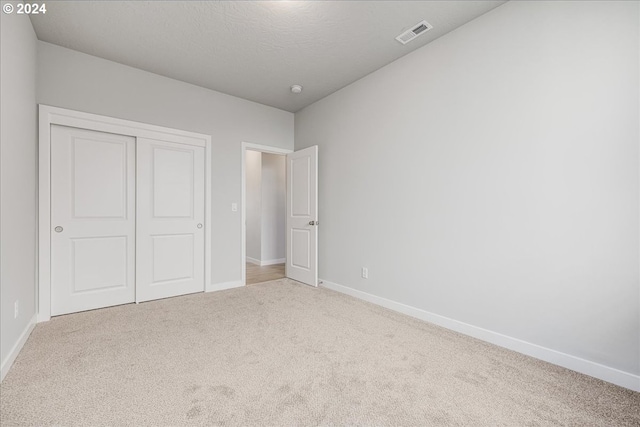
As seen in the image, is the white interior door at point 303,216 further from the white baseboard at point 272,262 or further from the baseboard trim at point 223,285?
the white baseboard at point 272,262

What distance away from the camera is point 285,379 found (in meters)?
1.72

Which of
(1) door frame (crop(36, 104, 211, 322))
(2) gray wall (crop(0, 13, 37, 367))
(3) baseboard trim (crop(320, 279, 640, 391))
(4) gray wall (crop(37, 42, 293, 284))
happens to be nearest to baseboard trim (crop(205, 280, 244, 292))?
(4) gray wall (crop(37, 42, 293, 284))

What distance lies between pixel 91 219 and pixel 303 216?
2492mm

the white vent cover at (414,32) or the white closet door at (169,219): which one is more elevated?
the white vent cover at (414,32)

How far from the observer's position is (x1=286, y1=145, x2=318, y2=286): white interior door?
154 inches

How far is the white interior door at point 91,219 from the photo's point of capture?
9.12 feet

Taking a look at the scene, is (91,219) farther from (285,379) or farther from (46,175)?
(285,379)

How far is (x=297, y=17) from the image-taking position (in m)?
2.31

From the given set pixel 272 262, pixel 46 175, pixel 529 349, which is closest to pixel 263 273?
pixel 272 262

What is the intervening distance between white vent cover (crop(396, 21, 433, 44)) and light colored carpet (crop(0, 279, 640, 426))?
2.69 metres

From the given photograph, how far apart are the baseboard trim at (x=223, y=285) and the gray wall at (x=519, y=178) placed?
1.86 meters

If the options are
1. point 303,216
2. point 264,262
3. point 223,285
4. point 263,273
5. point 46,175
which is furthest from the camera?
point 264,262

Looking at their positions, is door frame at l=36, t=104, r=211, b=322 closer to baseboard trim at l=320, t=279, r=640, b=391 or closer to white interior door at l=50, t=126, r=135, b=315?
white interior door at l=50, t=126, r=135, b=315

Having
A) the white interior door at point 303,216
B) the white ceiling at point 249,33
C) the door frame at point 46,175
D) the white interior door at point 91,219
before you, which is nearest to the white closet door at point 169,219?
the white interior door at point 91,219
